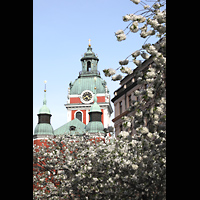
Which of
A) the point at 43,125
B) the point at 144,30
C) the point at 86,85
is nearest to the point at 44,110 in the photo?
the point at 43,125

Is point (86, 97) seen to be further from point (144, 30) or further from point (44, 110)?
point (144, 30)

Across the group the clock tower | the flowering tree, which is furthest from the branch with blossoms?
the clock tower

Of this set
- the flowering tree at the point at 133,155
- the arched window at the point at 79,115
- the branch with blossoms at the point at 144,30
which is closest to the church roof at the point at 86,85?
the arched window at the point at 79,115

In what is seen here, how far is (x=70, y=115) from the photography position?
9500cm

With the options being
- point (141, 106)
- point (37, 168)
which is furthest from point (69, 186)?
point (141, 106)

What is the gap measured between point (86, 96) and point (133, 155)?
84.6 metres

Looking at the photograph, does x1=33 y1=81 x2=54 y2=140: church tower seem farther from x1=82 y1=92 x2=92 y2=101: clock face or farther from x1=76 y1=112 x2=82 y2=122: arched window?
x1=82 y1=92 x2=92 y2=101: clock face

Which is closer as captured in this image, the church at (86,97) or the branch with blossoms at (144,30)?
the branch with blossoms at (144,30)

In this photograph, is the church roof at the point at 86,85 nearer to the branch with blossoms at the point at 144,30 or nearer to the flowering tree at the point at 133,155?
the flowering tree at the point at 133,155

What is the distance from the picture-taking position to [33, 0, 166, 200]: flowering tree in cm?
639

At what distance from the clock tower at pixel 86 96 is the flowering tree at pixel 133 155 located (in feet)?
207

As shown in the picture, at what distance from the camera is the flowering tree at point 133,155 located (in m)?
6.39

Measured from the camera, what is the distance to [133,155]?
41.8ft

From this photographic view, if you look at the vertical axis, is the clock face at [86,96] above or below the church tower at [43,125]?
above
